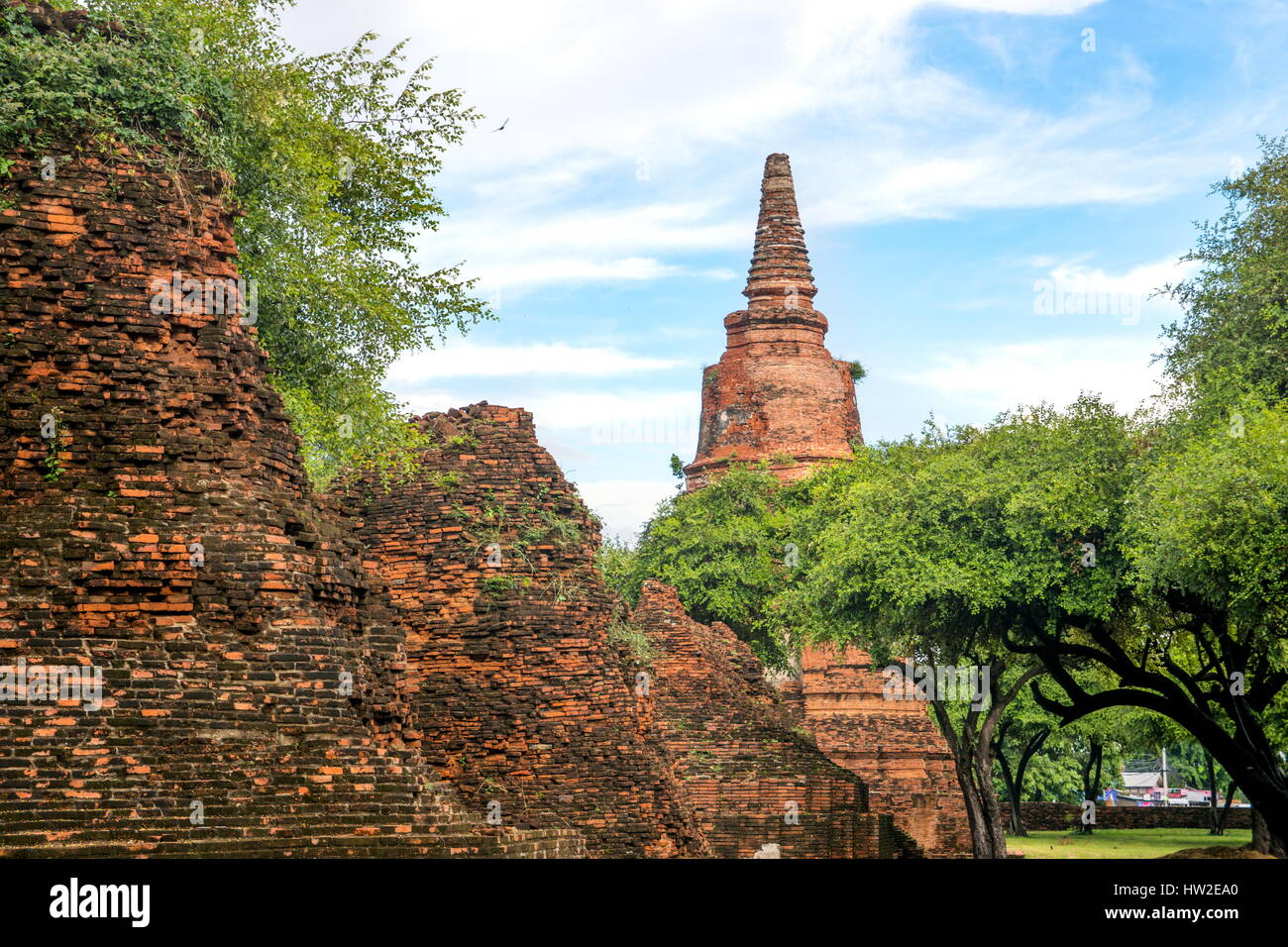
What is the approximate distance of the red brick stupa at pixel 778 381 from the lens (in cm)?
4412

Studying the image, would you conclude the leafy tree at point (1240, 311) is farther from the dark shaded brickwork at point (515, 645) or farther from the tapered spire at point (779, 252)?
the tapered spire at point (779, 252)

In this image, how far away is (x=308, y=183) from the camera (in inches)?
740

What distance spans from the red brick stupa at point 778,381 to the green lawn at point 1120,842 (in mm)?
12547

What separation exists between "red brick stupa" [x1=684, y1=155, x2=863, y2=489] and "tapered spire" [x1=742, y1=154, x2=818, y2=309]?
3 centimetres

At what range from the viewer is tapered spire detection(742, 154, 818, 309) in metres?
44.9

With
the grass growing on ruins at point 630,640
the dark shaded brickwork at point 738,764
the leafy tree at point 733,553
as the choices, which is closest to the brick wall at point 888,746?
the leafy tree at point 733,553

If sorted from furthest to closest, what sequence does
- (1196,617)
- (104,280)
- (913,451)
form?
(913,451)
(1196,617)
(104,280)

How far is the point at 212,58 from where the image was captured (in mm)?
17641

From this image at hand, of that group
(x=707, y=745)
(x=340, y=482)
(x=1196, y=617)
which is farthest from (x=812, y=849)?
(x=340, y=482)

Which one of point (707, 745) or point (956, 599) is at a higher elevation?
point (956, 599)
